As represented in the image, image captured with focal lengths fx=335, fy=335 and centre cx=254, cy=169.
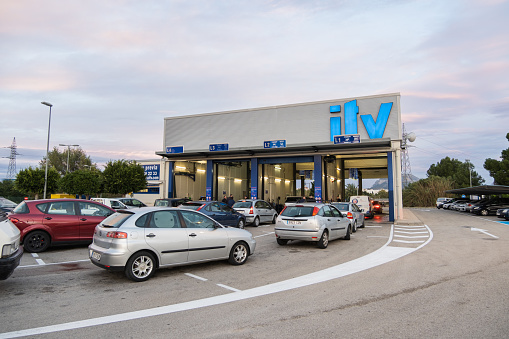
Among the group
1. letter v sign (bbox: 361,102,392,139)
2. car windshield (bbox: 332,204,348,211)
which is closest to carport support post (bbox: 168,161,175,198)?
letter v sign (bbox: 361,102,392,139)

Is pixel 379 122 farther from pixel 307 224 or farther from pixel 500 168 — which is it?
pixel 500 168

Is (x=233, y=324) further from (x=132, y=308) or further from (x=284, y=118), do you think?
(x=284, y=118)

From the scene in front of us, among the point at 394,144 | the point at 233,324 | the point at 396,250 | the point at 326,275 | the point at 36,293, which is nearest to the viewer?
the point at 233,324

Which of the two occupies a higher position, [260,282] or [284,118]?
[284,118]

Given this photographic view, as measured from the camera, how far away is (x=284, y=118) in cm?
2836

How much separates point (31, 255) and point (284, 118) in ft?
71.8

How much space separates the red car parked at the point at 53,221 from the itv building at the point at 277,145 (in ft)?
56.5

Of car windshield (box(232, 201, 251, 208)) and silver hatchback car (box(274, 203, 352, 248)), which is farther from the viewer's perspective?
car windshield (box(232, 201, 251, 208))

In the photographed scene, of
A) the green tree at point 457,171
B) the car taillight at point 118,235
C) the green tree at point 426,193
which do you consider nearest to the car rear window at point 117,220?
the car taillight at point 118,235

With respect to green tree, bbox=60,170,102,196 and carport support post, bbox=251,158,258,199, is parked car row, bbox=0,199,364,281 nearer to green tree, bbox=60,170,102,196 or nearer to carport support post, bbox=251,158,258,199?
carport support post, bbox=251,158,258,199

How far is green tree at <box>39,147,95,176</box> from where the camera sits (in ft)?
222

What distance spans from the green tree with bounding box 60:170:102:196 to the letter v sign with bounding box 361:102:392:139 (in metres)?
25.4

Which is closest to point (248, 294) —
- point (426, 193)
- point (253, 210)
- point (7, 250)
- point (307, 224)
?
point (7, 250)

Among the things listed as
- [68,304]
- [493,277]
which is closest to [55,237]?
[68,304]
